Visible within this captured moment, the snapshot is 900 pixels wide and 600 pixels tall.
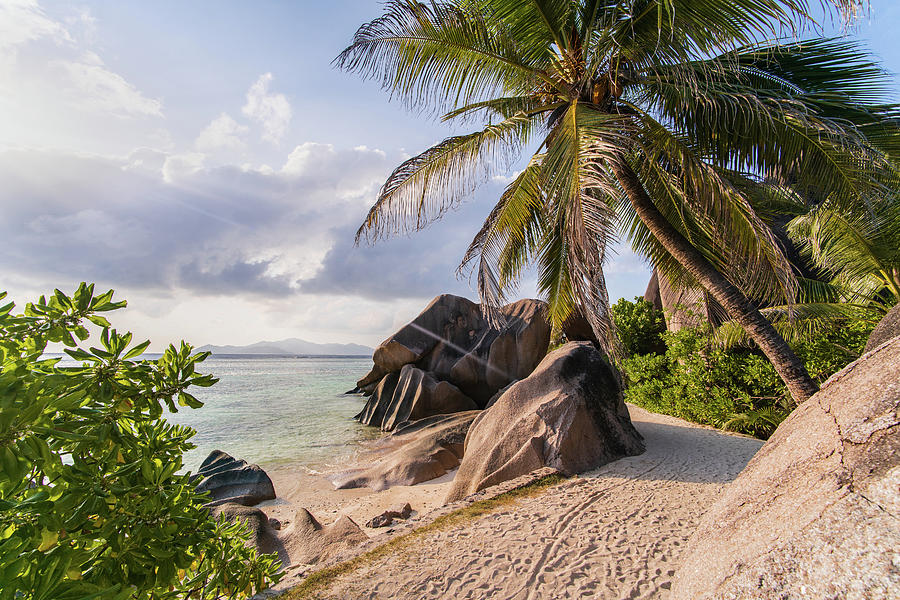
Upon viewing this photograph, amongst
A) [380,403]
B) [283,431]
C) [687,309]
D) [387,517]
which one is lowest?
[283,431]

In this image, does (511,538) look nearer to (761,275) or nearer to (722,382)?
(761,275)

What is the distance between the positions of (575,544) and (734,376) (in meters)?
7.24

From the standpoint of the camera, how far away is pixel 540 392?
7.12 m

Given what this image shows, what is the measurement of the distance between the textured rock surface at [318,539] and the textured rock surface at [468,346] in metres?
10.9

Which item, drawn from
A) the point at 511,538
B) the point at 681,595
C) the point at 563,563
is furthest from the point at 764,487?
the point at 511,538

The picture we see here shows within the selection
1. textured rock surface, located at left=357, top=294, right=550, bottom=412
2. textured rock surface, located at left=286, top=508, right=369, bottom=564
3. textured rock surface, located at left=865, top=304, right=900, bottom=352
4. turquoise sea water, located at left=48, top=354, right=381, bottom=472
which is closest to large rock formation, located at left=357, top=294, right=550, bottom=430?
textured rock surface, located at left=357, top=294, right=550, bottom=412

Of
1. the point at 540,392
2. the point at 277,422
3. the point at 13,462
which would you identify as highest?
the point at 13,462

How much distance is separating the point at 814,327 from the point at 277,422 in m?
19.0

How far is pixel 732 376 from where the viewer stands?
924 cm

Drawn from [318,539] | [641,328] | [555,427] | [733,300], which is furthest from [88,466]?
[641,328]

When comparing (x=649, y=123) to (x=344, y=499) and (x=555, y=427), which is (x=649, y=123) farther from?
(x=344, y=499)

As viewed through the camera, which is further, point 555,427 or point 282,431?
point 282,431

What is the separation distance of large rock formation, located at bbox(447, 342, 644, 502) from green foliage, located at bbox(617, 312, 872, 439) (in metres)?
3.26

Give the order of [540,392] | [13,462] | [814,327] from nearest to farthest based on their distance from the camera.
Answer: [13,462], [540,392], [814,327]
